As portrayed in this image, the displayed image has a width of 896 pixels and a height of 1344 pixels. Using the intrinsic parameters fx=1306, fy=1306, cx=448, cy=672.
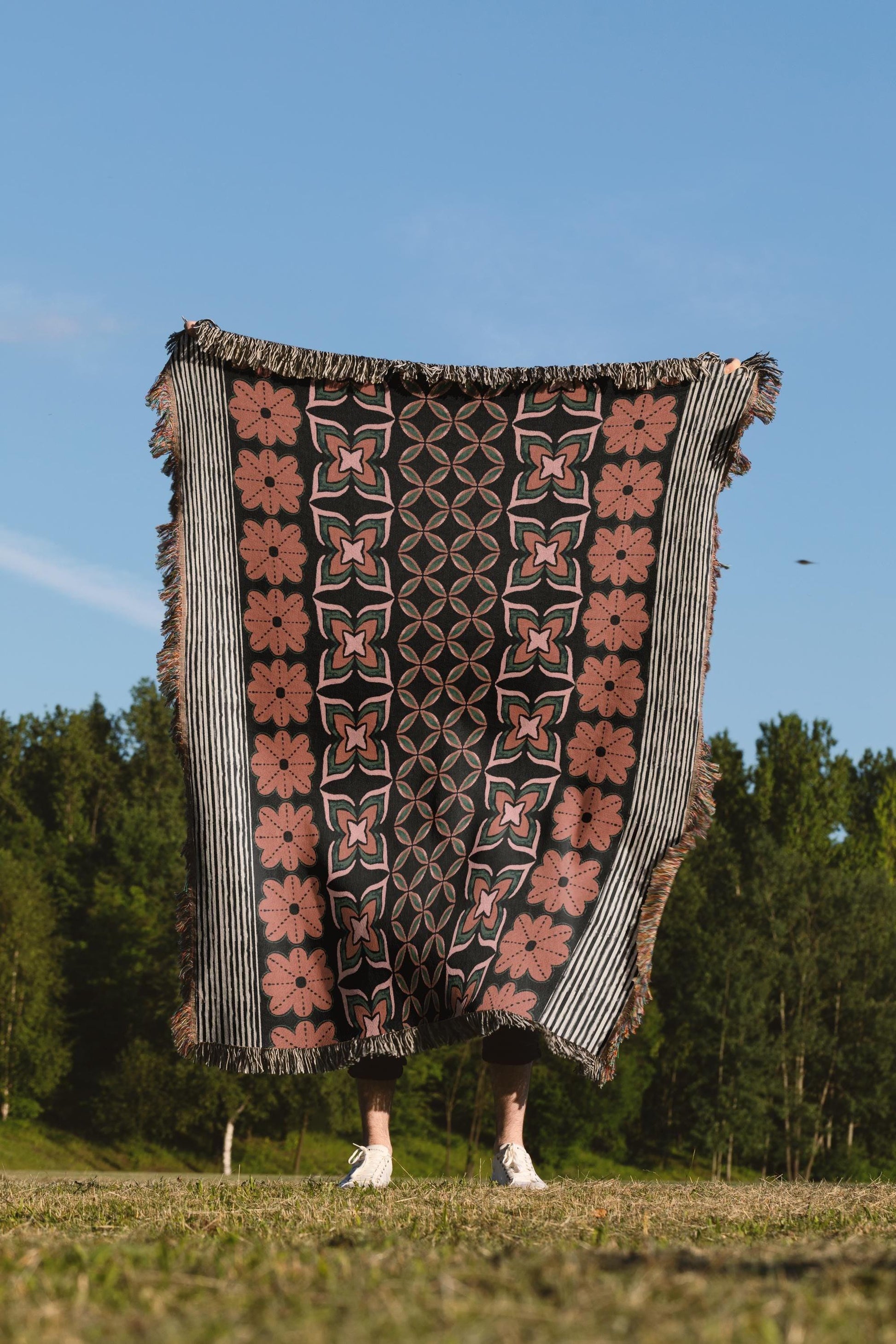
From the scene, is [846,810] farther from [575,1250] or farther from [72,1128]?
[575,1250]

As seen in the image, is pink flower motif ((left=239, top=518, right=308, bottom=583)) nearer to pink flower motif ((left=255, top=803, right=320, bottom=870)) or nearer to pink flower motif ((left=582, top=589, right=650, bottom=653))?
pink flower motif ((left=255, top=803, right=320, bottom=870))

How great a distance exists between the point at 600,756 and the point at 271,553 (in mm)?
1597

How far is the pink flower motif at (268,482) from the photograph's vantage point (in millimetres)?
5438

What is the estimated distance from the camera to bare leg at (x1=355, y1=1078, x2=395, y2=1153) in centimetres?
502

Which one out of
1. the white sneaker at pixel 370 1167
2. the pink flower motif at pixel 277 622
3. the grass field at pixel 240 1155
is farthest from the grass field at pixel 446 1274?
the grass field at pixel 240 1155

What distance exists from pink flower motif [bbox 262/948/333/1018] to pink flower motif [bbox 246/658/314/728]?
929mm

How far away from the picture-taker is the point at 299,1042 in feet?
16.8

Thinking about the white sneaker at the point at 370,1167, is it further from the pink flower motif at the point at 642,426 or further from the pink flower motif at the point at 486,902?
the pink flower motif at the point at 642,426

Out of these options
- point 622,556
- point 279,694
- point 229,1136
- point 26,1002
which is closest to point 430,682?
point 279,694

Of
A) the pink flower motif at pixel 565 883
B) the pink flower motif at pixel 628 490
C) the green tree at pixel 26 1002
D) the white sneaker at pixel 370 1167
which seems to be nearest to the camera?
the white sneaker at pixel 370 1167

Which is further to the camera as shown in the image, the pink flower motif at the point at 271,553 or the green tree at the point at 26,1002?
the green tree at the point at 26,1002

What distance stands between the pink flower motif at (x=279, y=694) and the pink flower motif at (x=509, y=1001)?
1329 mm

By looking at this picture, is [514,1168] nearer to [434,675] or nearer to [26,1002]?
[434,675]

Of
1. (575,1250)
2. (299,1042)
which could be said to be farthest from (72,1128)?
(575,1250)
